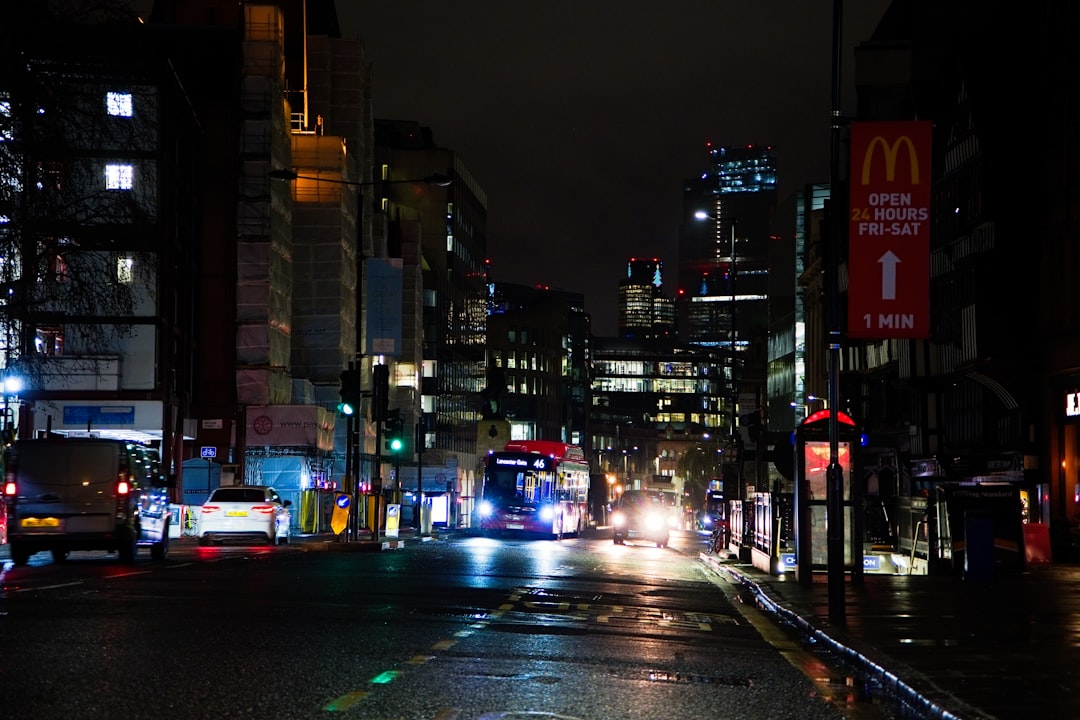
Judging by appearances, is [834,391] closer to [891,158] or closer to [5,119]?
[891,158]

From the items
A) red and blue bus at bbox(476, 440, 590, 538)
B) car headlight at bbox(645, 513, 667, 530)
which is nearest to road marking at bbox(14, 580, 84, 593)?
car headlight at bbox(645, 513, 667, 530)

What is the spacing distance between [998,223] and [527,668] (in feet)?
125

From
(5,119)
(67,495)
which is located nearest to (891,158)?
(5,119)

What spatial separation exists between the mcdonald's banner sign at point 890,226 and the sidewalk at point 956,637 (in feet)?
11.5

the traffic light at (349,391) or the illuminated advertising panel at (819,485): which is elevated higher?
the traffic light at (349,391)

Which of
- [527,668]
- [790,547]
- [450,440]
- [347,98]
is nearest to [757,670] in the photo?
[527,668]

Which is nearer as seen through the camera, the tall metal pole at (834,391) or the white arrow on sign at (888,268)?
the tall metal pole at (834,391)

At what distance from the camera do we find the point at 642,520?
53.8m

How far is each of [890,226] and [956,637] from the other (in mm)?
5361

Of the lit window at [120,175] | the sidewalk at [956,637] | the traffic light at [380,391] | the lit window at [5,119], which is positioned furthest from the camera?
the lit window at [120,175]

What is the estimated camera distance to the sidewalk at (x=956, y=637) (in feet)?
35.7

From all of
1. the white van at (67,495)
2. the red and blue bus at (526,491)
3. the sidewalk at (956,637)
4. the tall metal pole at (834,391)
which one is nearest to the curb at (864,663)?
the sidewalk at (956,637)

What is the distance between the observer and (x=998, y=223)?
47.6m

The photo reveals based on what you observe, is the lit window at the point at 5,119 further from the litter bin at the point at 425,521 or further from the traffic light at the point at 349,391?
the litter bin at the point at 425,521
